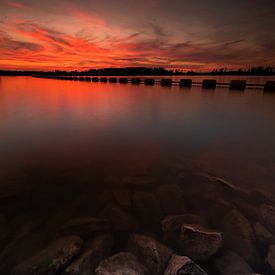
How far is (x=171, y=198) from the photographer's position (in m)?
3.49

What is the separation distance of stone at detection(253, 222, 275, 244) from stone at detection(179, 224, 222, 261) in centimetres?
75

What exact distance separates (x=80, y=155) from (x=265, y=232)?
15.9 ft

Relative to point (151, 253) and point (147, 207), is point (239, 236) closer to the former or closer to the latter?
point (151, 253)

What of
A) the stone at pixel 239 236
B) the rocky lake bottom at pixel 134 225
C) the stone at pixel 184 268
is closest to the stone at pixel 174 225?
the rocky lake bottom at pixel 134 225

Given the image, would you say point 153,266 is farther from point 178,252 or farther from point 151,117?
point 151,117

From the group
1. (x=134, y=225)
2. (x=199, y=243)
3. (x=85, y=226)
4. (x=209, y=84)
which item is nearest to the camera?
(x=199, y=243)

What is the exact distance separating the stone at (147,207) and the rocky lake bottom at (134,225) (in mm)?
18

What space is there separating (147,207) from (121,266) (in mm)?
1287

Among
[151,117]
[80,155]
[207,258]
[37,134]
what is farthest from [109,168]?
[151,117]

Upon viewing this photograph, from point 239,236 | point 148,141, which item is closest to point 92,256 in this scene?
point 239,236

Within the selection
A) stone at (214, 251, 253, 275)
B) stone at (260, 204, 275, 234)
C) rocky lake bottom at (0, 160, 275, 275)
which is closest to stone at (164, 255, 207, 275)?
rocky lake bottom at (0, 160, 275, 275)

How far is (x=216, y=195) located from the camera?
3.61 m

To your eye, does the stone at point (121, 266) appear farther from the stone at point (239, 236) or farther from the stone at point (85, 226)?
the stone at point (239, 236)

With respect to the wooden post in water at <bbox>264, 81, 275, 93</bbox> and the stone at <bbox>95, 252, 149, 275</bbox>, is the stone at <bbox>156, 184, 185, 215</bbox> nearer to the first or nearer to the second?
the stone at <bbox>95, 252, 149, 275</bbox>
